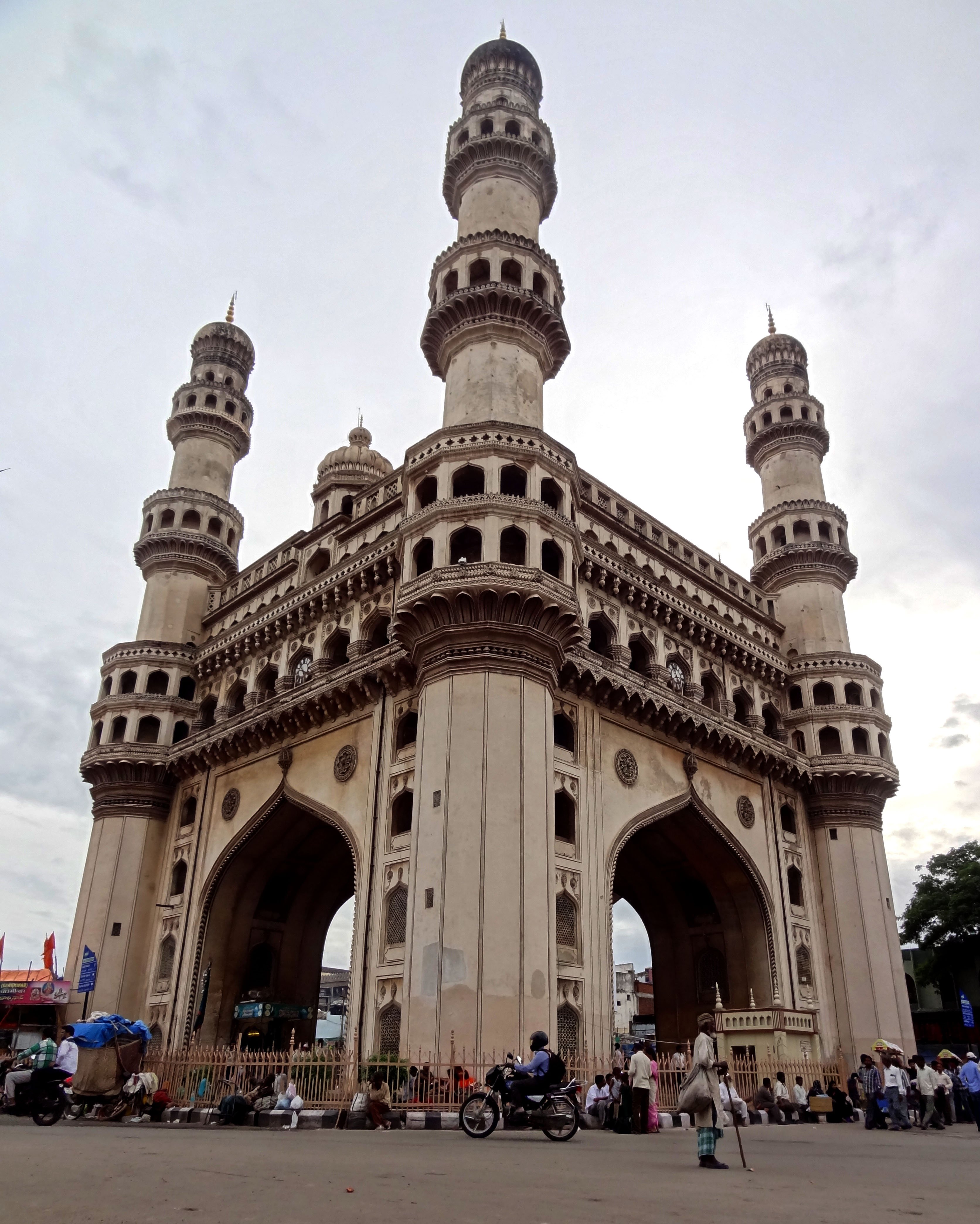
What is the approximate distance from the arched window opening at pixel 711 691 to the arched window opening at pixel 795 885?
220 inches

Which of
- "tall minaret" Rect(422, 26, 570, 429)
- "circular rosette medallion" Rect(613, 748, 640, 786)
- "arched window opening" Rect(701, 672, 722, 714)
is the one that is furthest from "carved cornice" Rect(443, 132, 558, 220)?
"circular rosette medallion" Rect(613, 748, 640, 786)

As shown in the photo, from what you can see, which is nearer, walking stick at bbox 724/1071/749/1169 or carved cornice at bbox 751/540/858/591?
walking stick at bbox 724/1071/749/1169

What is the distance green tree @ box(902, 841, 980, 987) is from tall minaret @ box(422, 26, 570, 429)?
32.5 meters

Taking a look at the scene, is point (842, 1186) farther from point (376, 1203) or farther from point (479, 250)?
point (479, 250)

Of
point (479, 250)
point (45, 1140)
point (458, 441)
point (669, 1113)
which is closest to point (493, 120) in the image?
point (479, 250)

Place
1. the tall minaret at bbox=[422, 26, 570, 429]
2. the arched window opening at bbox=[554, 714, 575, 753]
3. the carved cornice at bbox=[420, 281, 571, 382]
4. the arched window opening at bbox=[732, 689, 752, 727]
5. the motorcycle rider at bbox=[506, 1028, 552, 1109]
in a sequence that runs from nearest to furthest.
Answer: the motorcycle rider at bbox=[506, 1028, 552, 1109]
the arched window opening at bbox=[554, 714, 575, 753]
the tall minaret at bbox=[422, 26, 570, 429]
the carved cornice at bbox=[420, 281, 571, 382]
the arched window opening at bbox=[732, 689, 752, 727]

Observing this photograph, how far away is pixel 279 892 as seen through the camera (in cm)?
3180

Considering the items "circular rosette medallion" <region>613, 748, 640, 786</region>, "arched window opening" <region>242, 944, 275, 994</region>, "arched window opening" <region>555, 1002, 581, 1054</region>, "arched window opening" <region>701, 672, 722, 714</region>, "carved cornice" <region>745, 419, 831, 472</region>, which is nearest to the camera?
"arched window opening" <region>555, 1002, 581, 1054</region>

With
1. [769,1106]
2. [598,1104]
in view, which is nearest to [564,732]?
[769,1106]

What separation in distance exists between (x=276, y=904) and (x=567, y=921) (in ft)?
42.0

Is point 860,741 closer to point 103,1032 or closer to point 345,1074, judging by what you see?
point 345,1074

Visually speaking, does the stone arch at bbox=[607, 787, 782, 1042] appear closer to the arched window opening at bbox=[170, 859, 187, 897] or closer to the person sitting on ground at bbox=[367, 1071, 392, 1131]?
the person sitting on ground at bbox=[367, 1071, 392, 1131]

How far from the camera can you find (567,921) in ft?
73.9

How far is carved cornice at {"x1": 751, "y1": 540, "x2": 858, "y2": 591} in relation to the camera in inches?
1447
